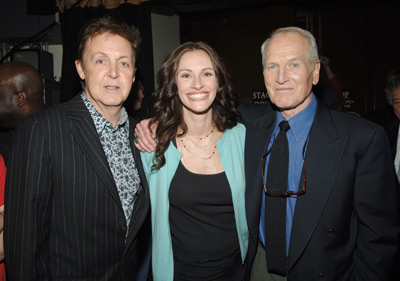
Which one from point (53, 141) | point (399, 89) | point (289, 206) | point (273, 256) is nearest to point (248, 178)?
point (289, 206)

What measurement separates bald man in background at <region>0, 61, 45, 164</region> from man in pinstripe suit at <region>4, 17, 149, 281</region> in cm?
72

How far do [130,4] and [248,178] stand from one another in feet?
10.6

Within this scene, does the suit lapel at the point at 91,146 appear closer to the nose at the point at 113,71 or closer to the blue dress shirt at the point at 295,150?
the nose at the point at 113,71

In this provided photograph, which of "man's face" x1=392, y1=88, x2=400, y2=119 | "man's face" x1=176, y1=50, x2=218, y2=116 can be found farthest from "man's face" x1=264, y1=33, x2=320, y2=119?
"man's face" x1=392, y1=88, x2=400, y2=119

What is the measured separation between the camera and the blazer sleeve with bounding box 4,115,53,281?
4.14 feet

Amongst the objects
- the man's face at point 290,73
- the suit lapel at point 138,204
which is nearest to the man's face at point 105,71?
the suit lapel at point 138,204

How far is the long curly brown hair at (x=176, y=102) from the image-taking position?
6.52 ft

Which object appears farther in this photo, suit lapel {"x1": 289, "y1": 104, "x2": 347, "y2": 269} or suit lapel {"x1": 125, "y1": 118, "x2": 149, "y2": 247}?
suit lapel {"x1": 125, "y1": 118, "x2": 149, "y2": 247}

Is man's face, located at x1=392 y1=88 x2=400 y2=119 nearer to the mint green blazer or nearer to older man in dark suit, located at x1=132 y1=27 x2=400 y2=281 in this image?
older man in dark suit, located at x1=132 y1=27 x2=400 y2=281

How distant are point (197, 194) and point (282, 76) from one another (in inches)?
34.1

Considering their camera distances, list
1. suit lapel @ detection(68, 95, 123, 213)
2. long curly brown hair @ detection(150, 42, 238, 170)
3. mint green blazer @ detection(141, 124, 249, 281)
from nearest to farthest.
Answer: suit lapel @ detection(68, 95, 123, 213), mint green blazer @ detection(141, 124, 249, 281), long curly brown hair @ detection(150, 42, 238, 170)

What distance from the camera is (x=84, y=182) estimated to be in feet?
4.58

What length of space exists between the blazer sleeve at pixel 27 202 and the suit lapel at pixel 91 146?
0.17 m

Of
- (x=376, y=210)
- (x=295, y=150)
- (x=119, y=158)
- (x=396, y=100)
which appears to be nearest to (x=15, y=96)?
(x=119, y=158)
